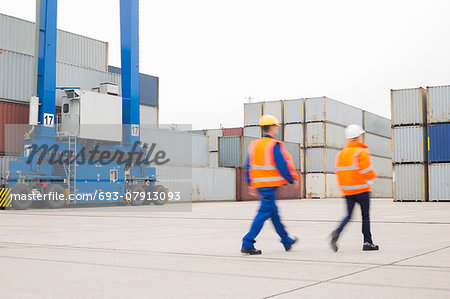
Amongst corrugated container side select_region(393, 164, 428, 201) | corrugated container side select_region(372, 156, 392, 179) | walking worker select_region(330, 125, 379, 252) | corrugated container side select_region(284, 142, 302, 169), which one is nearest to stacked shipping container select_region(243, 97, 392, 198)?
corrugated container side select_region(284, 142, 302, 169)

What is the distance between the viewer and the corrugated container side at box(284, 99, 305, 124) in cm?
4619

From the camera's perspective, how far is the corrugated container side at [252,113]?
47875 millimetres

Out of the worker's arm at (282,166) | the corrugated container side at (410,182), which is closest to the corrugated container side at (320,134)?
the corrugated container side at (410,182)

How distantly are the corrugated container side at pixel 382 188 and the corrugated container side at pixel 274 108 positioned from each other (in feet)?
42.7

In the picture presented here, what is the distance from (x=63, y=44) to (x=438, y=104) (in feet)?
70.9

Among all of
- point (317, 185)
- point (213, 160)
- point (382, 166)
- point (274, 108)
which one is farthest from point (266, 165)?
point (382, 166)

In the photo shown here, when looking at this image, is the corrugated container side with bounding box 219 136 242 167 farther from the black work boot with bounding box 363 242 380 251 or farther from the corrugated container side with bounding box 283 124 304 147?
the black work boot with bounding box 363 242 380 251

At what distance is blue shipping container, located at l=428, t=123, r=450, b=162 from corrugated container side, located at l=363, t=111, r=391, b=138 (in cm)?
2044

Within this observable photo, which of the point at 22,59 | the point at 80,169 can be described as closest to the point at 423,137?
the point at 80,169

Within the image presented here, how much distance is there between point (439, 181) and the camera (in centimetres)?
3222

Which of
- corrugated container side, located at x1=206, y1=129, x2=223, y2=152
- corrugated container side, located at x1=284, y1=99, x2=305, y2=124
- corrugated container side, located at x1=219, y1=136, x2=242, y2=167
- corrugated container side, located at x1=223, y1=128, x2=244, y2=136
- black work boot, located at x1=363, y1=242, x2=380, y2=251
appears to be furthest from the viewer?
corrugated container side, located at x1=223, y1=128, x2=244, y2=136

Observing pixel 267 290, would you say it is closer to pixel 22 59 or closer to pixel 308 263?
pixel 308 263

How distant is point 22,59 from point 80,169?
7.45 metres

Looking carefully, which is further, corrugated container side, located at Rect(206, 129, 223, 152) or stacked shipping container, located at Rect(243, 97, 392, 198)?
corrugated container side, located at Rect(206, 129, 223, 152)
